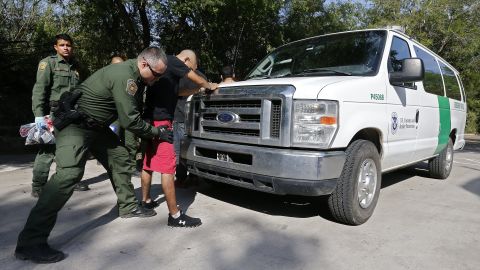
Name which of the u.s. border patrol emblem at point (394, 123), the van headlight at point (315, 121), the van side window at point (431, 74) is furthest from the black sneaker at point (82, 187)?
the van side window at point (431, 74)

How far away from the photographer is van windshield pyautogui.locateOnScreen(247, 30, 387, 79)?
4555 mm

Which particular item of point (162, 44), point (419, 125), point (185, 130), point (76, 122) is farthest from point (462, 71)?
point (76, 122)

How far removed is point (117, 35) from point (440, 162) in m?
7.37

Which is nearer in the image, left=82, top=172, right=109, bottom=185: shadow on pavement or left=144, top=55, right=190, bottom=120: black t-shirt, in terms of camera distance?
left=144, top=55, right=190, bottom=120: black t-shirt

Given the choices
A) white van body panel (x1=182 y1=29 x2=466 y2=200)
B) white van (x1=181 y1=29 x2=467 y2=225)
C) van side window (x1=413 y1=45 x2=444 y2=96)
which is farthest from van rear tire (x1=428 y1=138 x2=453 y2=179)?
white van body panel (x1=182 y1=29 x2=466 y2=200)

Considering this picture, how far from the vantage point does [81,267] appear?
10.1ft

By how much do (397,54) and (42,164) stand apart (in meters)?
4.26

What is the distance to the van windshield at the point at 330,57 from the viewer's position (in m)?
4.55

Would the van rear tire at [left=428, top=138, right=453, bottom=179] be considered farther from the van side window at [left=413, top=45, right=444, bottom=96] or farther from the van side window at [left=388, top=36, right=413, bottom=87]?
the van side window at [left=388, top=36, right=413, bottom=87]

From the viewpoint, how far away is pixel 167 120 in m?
4.28

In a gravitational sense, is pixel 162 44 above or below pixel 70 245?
above

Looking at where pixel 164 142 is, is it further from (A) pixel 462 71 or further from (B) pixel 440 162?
(A) pixel 462 71

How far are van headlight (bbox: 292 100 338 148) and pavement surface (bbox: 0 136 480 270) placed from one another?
0.87 meters

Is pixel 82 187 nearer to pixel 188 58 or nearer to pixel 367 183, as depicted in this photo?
pixel 188 58
